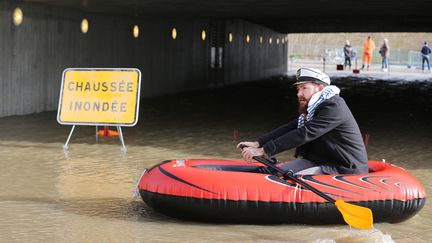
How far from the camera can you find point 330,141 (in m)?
6.27

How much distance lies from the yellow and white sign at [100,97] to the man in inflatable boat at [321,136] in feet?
14.4

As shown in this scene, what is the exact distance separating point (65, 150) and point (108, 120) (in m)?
0.77

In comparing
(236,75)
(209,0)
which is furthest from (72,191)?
(236,75)

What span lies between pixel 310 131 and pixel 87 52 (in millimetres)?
12550

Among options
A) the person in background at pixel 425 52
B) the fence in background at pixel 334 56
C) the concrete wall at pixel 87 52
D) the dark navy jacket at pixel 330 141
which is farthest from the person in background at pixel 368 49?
the dark navy jacket at pixel 330 141

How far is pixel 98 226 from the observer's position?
5.96 meters

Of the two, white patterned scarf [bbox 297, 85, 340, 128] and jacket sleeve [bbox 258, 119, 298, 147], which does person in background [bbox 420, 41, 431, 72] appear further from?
white patterned scarf [bbox 297, 85, 340, 128]

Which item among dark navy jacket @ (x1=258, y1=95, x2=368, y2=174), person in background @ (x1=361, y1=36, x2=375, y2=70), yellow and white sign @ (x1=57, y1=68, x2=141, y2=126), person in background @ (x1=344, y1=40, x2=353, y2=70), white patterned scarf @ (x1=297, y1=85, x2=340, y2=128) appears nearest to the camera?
dark navy jacket @ (x1=258, y1=95, x2=368, y2=174)

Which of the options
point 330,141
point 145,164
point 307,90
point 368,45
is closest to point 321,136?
point 330,141

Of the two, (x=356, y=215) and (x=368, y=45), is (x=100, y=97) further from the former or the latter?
(x=368, y=45)

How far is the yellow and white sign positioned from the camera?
34.5 ft

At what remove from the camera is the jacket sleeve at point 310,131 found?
19.9 ft

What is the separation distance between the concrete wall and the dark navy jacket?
9613 millimetres

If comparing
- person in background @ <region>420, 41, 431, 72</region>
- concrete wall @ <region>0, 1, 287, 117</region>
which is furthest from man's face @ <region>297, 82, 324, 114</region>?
person in background @ <region>420, 41, 431, 72</region>
